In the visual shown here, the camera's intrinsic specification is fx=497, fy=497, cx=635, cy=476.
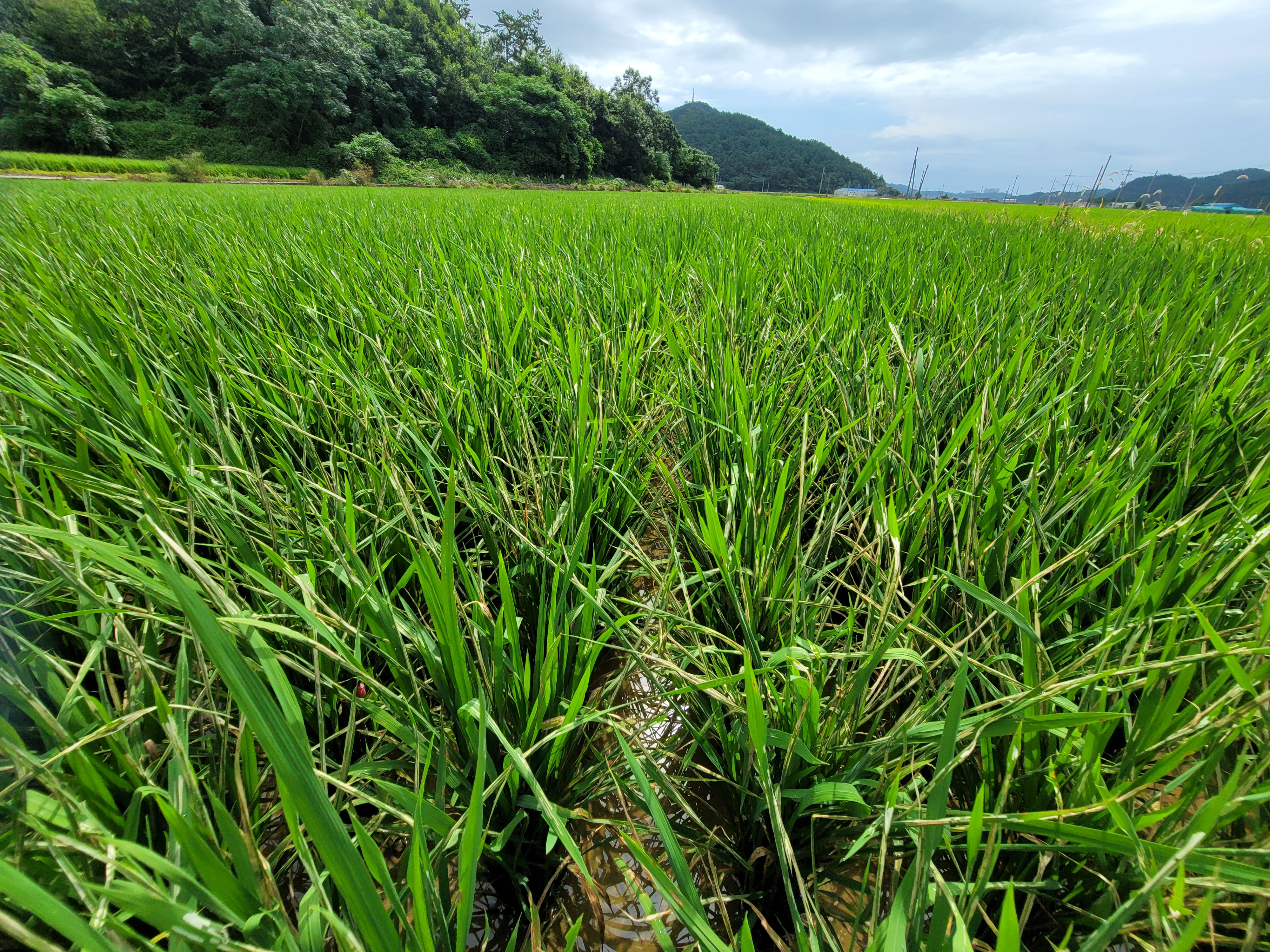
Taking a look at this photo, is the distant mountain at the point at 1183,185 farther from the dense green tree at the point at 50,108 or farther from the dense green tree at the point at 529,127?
the dense green tree at the point at 50,108

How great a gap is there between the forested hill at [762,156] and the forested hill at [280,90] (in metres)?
36.9

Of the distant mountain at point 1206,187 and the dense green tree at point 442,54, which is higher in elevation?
the dense green tree at point 442,54

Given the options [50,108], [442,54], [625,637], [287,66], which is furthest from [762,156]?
[625,637]

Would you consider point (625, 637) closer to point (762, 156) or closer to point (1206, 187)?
point (1206, 187)

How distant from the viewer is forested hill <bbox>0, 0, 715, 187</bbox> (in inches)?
712

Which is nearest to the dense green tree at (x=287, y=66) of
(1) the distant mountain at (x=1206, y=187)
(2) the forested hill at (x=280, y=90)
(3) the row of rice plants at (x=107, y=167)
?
(2) the forested hill at (x=280, y=90)

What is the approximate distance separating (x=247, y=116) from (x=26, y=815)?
30158 millimetres

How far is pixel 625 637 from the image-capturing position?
0.47 m

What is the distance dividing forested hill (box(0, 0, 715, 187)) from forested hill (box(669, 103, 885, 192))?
36883 millimetres

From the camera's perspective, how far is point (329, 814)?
0.27 meters

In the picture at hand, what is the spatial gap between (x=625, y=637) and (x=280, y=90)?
29.3 m

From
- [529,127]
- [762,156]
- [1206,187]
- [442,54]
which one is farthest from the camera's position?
[762,156]

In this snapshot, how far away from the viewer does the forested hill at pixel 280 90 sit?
1809cm

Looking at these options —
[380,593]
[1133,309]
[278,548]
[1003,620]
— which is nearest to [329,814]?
[380,593]
